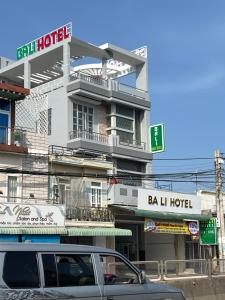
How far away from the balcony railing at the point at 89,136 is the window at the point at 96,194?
709cm

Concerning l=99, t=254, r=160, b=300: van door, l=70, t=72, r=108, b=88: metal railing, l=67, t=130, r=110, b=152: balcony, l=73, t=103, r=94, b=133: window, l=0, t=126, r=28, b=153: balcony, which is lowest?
l=99, t=254, r=160, b=300: van door

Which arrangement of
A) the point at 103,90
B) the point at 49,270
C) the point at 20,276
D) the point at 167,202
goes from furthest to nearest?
1. the point at 103,90
2. the point at 167,202
3. the point at 49,270
4. the point at 20,276

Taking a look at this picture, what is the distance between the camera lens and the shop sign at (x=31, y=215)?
26094 mm

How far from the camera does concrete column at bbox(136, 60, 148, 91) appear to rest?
149 ft

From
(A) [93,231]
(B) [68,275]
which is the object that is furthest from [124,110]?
(B) [68,275]

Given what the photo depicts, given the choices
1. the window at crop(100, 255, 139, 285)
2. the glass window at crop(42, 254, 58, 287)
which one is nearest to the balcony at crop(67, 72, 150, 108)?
the window at crop(100, 255, 139, 285)

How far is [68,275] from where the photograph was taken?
784 cm

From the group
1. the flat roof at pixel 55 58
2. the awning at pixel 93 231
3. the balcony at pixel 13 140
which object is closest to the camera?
the balcony at pixel 13 140

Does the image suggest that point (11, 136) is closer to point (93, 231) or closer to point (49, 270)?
point (93, 231)

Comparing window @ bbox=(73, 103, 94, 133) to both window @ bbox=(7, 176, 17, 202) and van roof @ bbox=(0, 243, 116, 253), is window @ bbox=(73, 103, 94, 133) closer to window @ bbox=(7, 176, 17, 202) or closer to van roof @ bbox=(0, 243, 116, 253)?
window @ bbox=(7, 176, 17, 202)

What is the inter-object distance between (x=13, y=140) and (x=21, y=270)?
21574 mm

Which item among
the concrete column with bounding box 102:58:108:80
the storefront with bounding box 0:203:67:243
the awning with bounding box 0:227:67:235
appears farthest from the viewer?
the concrete column with bounding box 102:58:108:80

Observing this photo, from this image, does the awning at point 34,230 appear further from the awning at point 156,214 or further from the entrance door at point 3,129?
the awning at point 156,214

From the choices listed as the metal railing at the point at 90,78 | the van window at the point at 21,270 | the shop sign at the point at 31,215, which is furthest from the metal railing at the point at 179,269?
the metal railing at the point at 90,78
